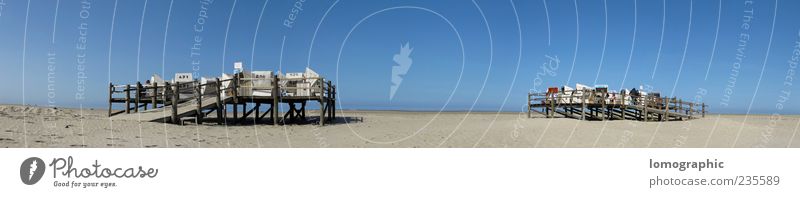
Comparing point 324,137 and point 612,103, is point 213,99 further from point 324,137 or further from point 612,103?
point 612,103

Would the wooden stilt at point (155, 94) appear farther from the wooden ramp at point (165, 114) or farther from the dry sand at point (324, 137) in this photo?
the dry sand at point (324, 137)

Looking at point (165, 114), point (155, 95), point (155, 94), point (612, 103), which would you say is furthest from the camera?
point (612, 103)

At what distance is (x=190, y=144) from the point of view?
13.1 metres

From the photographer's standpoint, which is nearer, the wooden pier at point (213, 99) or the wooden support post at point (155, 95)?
the wooden pier at point (213, 99)

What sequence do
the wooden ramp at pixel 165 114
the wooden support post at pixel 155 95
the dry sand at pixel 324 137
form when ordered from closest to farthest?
the dry sand at pixel 324 137, the wooden ramp at pixel 165 114, the wooden support post at pixel 155 95

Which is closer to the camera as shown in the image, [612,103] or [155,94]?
[155,94]

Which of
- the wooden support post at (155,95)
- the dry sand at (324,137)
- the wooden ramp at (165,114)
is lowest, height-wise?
the dry sand at (324,137)

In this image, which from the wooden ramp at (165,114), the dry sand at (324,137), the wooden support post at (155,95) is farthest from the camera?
the wooden support post at (155,95)

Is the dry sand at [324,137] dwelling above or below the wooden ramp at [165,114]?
below

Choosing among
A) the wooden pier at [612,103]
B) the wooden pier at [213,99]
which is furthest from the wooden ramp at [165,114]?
the wooden pier at [612,103]

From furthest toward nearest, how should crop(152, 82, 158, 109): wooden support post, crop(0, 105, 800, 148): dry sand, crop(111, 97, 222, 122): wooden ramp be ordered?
crop(152, 82, 158, 109): wooden support post < crop(111, 97, 222, 122): wooden ramp < crop(0, 105, 800, 148): dry sand

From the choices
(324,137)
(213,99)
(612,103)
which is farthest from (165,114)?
(612,103)

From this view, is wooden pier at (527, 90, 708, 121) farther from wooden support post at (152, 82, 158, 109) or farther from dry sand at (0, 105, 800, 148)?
wooden support post at (152, 82, 158, 109)

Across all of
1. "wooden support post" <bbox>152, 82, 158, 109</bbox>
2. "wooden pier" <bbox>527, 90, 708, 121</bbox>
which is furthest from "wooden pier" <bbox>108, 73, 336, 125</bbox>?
"wooden pier" <bbox>527, 90, 708, 121</bbox>
